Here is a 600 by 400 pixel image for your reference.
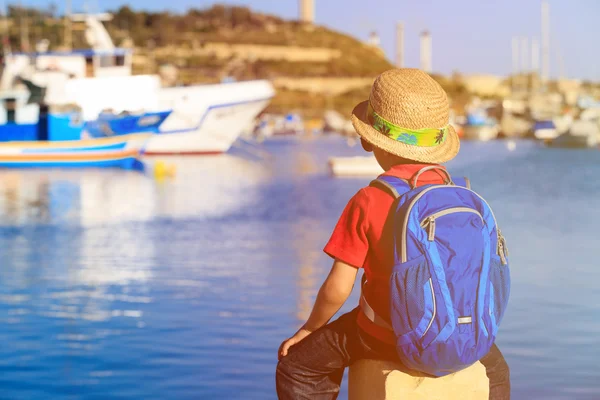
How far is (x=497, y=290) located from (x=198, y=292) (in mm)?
7309

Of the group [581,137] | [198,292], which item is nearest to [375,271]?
[198,292]

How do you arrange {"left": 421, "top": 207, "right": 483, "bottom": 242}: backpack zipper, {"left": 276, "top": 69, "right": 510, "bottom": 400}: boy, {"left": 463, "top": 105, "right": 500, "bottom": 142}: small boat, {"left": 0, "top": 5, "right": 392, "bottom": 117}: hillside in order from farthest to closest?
1. {"left": 0, "top": 5, "right": 392, "bottom": 117}: hillside
2. {"left": 463, "top": 105, "right": 500, "bottom": 142}: small boat
3. {"left": 276, "top": 69, "right": 510, "bottom": 400}: boy
4. {"left": 421, "top": 207, "right": 483, "bottom": 242}: backpack zipper

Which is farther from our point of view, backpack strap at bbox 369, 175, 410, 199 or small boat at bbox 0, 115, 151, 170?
small boat at bbox 0, 115, 151, 170

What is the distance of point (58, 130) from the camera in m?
41.8

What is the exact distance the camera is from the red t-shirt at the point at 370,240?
11.6ft

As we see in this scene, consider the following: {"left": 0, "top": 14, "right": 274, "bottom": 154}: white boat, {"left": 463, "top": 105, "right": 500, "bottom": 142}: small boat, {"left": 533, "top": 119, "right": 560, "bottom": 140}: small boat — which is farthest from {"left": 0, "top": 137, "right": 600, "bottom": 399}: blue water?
{"left": 463, "top": 105, "right": 500, "bottom": 142}: small boat

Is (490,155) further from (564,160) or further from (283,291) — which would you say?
(283,291)

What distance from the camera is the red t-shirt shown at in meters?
3.52

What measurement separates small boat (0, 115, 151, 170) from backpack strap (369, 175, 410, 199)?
3815 cm

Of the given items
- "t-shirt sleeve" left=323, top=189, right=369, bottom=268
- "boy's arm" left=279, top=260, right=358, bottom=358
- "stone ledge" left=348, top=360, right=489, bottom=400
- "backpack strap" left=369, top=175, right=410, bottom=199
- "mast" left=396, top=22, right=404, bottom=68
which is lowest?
"mast" left=396, top=22, right=404, bottom=68

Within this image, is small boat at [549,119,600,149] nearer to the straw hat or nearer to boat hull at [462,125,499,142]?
boat hull at [462,125,499,142]

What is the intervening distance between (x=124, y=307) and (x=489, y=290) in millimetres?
6615

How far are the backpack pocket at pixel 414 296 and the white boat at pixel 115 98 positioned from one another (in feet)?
128

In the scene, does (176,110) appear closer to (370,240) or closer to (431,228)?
(370,240)
